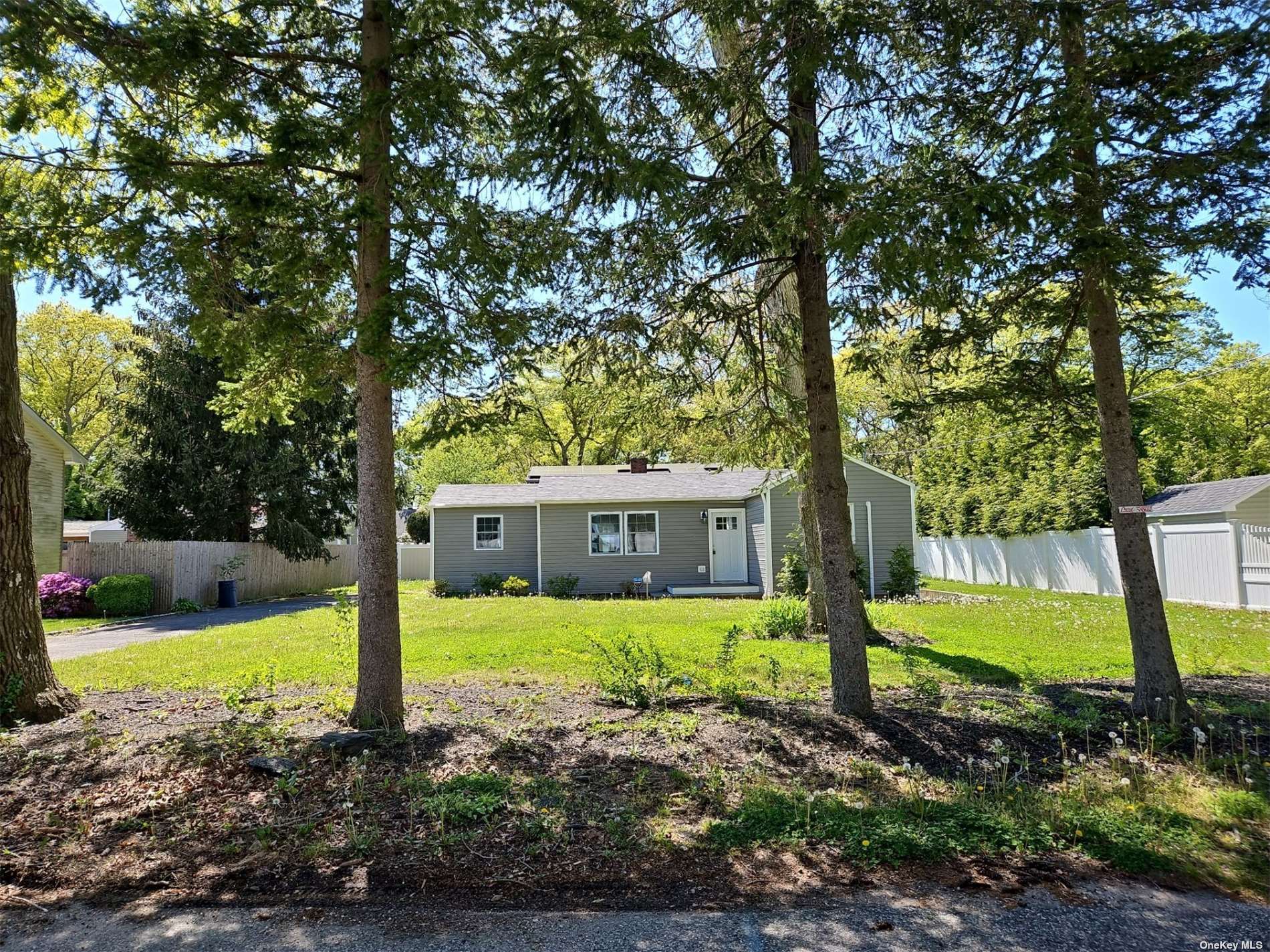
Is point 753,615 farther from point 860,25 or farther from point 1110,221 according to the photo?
point 860,25

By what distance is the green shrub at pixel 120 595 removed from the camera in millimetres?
16234

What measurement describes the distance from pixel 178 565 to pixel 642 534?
12.0m

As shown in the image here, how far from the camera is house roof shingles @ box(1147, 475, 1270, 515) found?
1493cm

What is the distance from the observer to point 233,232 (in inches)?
219

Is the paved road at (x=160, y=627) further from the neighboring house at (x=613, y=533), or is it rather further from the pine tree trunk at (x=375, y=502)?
the pine tree trunk at (x=375, y=502)

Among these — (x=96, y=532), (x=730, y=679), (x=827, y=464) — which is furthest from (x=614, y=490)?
(x=96, y=532)

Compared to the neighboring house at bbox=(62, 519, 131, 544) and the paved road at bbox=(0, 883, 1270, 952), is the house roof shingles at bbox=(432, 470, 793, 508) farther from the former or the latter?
the neighboring house at bbox=(62, 519, 131, 544)

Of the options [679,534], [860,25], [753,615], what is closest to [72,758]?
[860,25]

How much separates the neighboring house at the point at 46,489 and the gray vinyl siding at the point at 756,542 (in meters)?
17.2

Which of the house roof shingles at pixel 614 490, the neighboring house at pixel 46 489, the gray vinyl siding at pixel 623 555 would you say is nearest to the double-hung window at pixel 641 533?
the gray vinyl siding at pixel 623 555

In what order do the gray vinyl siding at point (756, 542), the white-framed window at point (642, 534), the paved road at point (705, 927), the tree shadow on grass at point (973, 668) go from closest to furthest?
the paved road at point (705, 927), the tree shadow on grass at point (973, 668), the gray vinyl siding at point (756, 542), the white-framed window at point (642, 534)

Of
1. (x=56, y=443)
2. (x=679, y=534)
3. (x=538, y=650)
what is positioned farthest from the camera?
(x=679, y=534)

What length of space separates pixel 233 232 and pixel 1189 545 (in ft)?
57.5

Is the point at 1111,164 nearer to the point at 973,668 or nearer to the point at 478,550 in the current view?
the point at 973,668
